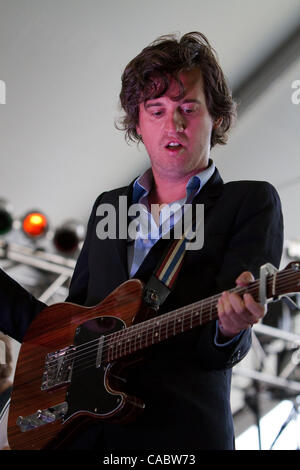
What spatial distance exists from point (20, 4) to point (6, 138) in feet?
2.97

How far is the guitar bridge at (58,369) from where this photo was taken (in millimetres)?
1699

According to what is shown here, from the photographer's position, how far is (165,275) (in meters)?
1.63

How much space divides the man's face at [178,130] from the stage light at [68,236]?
2.08m

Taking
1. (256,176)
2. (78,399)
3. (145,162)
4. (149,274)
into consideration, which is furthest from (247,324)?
(256,176)

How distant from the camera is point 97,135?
4555 mm

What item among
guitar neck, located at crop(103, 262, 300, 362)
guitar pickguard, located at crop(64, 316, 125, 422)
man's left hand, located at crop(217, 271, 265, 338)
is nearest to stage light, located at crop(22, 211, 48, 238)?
guitar pickguard, located at crop(64, 316, 125, 422)

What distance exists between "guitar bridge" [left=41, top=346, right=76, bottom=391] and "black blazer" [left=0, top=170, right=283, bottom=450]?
6.5 inches

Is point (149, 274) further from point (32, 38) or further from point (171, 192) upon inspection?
point (32, 38)

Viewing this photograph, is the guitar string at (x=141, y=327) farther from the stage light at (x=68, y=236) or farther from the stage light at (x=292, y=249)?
the stage light at (x=292, y=249)

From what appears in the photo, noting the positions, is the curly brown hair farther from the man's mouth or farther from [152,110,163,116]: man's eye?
the man's mouth

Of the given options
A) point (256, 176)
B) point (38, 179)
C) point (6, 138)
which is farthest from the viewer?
point (256, 176)

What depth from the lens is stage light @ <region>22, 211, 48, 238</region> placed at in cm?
390

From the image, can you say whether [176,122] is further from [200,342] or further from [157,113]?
[200,342]

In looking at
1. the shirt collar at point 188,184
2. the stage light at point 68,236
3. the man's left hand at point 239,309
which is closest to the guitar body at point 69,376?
the man's left hand at point 239,309
